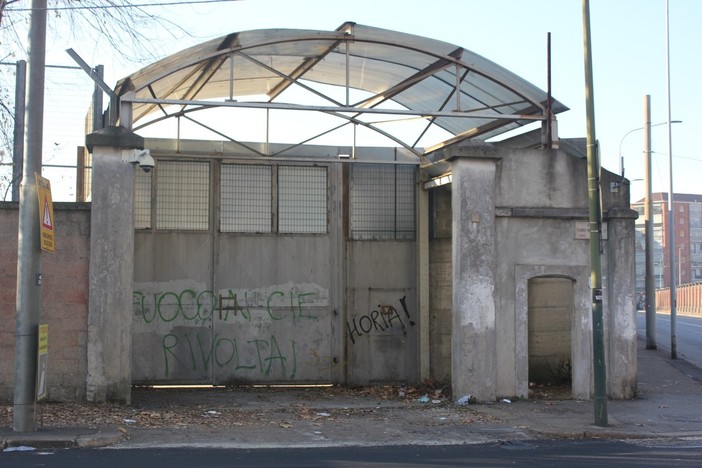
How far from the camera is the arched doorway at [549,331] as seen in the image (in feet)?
53.9

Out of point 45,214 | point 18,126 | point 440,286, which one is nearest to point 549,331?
point 440,286

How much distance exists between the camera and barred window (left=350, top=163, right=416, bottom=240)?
56.2ft

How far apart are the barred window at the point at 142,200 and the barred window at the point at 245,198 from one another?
4.81 ft

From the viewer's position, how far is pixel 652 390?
53.5ft

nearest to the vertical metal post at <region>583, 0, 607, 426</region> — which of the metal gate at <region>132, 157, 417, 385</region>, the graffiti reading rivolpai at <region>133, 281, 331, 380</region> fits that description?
the metal gate at <region>132, 157, 417, 385</region>

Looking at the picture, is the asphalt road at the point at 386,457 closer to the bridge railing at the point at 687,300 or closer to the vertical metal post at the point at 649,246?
the vertical metal post at the point at 649,246

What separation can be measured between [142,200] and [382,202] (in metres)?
5.00

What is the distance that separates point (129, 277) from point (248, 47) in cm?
442

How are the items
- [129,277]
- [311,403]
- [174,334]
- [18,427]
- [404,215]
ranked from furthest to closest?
[404,215]
[174,334]
[311,403]
[129,277]
[18,427]

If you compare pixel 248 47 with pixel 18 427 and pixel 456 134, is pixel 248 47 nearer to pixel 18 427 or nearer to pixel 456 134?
pixel 456 134

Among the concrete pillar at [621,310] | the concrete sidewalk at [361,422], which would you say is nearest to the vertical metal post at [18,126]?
the concrete sidewalk at [361,422]

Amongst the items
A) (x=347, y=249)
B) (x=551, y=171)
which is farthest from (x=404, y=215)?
(x=551, y=171)

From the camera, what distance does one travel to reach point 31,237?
35.3ft

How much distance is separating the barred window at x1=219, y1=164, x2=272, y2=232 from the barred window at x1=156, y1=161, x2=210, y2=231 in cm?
37
